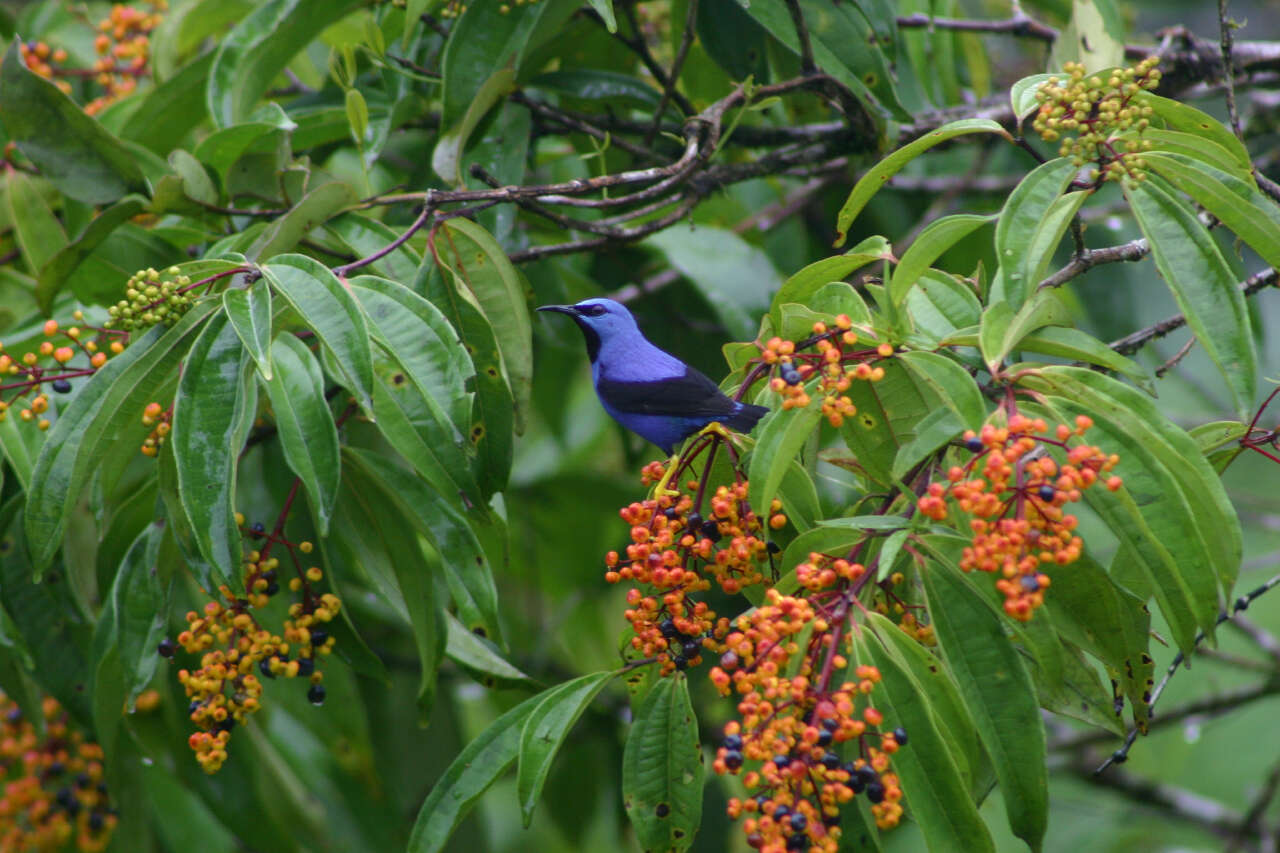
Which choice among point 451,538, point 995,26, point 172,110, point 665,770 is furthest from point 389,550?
point 995,26

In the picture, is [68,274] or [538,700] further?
[68,274]

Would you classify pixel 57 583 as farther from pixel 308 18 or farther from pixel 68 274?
pixel 308 18

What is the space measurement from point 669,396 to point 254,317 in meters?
1.16

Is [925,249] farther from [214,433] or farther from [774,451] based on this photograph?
[214,433]

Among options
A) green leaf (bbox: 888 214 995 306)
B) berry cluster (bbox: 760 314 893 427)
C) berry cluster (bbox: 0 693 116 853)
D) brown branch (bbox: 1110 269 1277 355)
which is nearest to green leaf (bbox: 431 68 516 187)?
berry cluster (bbox: 760 314 893 427)

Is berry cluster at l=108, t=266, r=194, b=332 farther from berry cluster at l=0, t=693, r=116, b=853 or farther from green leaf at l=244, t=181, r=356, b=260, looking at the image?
berry cluster at l=0, t=693, r=116, b=853

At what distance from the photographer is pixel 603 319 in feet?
10.0

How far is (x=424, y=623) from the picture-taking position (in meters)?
2.22

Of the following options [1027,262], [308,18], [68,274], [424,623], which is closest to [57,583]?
[68,274]

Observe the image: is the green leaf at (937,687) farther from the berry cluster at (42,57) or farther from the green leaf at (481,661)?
the berry cluster at (42,57)

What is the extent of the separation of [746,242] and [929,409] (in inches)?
75.2

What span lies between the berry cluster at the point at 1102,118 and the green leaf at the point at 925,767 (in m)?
0.86

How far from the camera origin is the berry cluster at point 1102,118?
181 centimetres

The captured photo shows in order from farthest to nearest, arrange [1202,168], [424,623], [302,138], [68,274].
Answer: [302,138] → [68,274] → [424,623] → [1202,168]
